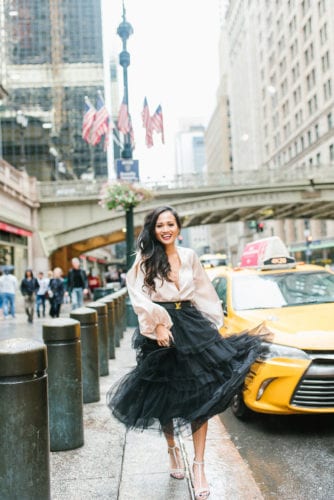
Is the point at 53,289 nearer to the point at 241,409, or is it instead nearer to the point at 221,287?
the point at 221,287

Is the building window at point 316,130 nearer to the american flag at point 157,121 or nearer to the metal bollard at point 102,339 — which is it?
the american flag at point 157,121

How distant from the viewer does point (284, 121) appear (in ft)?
221

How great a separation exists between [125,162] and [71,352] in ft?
40.2

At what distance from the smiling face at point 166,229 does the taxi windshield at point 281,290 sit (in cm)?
243

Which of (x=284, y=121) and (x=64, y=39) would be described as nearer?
(x=64, y=39)

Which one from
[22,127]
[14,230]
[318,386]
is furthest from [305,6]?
[318,386]

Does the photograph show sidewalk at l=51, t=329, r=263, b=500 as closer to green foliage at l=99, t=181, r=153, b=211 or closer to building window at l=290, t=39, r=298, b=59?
green foliage at l=99, t=181, r=153, b=211

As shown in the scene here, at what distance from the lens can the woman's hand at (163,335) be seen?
304 cm

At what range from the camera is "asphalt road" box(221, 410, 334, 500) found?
3443 mm

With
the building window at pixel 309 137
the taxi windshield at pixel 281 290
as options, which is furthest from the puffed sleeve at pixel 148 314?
the building window at pixel 309 137

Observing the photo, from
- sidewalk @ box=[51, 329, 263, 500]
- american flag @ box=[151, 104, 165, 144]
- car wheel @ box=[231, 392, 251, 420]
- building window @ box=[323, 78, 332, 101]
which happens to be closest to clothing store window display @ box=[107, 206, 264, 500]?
sidewalk @ box=[51, 329, 263, 500]

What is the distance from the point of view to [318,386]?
4160 millimetres

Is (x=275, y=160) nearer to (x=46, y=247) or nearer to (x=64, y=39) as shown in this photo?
(x=64, y=39)

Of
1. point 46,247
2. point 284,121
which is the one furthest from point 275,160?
point 46,247
